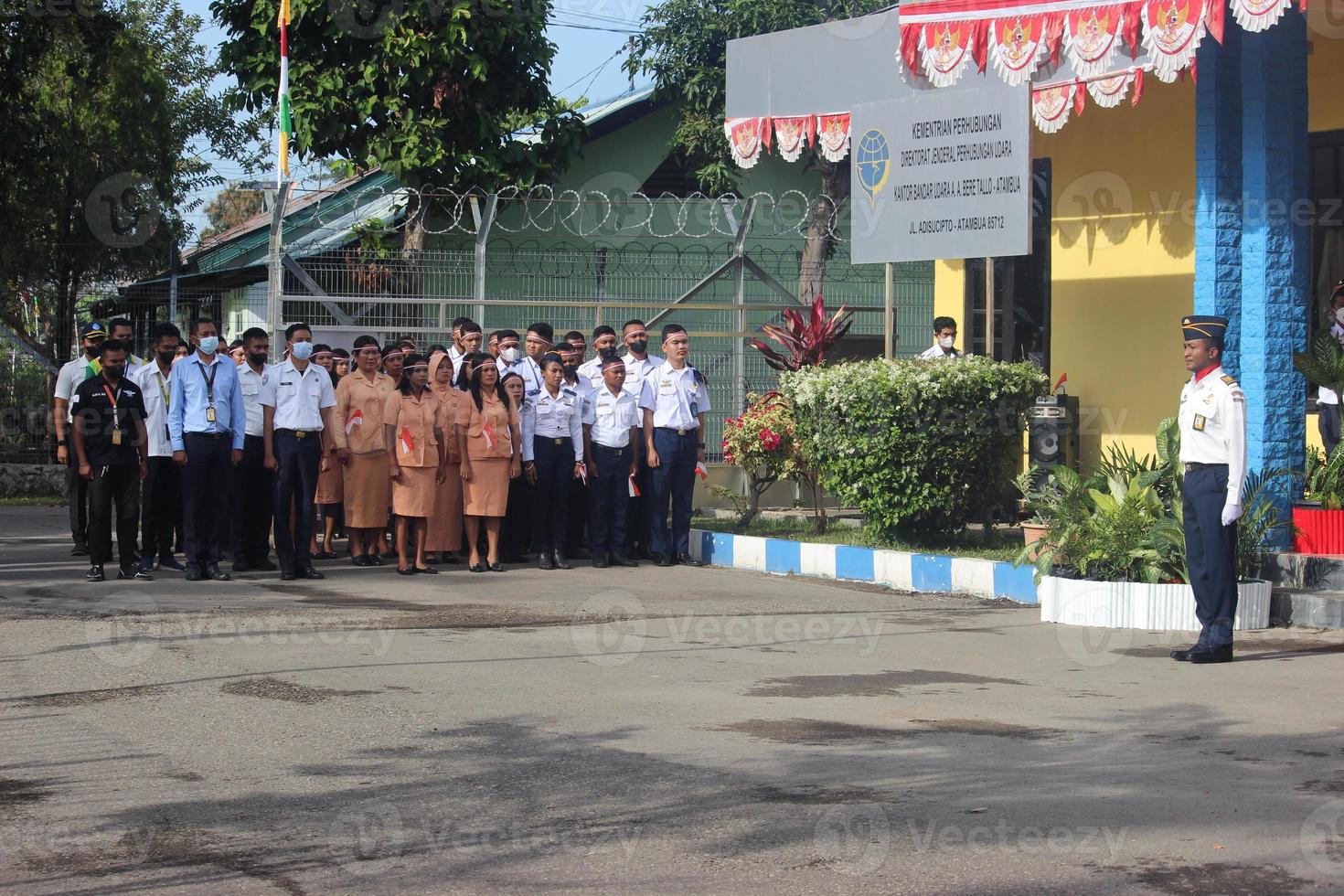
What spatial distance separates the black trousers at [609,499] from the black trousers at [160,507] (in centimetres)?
322

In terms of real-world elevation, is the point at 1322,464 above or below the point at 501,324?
below

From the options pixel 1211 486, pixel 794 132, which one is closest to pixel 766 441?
pixel 794 132

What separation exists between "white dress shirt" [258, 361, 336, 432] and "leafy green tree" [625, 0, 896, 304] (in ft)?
38.8

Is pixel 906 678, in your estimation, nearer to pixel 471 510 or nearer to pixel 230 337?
pixel 471 510

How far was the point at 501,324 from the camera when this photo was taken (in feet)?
53.9

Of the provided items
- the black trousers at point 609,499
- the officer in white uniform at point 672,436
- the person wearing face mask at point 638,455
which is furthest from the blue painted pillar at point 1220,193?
the black trousers at point 609,499

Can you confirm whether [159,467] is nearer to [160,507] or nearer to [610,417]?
[160,507]

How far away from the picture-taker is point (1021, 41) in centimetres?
1150

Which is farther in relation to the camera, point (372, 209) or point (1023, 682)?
point (372, 209)

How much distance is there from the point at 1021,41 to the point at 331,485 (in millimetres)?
6545

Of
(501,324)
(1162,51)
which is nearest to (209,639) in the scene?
(1162,51)

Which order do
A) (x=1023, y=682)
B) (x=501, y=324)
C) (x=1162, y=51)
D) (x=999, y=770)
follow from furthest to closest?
(x=501, y=324) < (x=1162, y=51) < (x=1023, y=682) < (x=999, y=770)

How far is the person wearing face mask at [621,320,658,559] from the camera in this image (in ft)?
42.3

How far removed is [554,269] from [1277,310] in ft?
28.5
